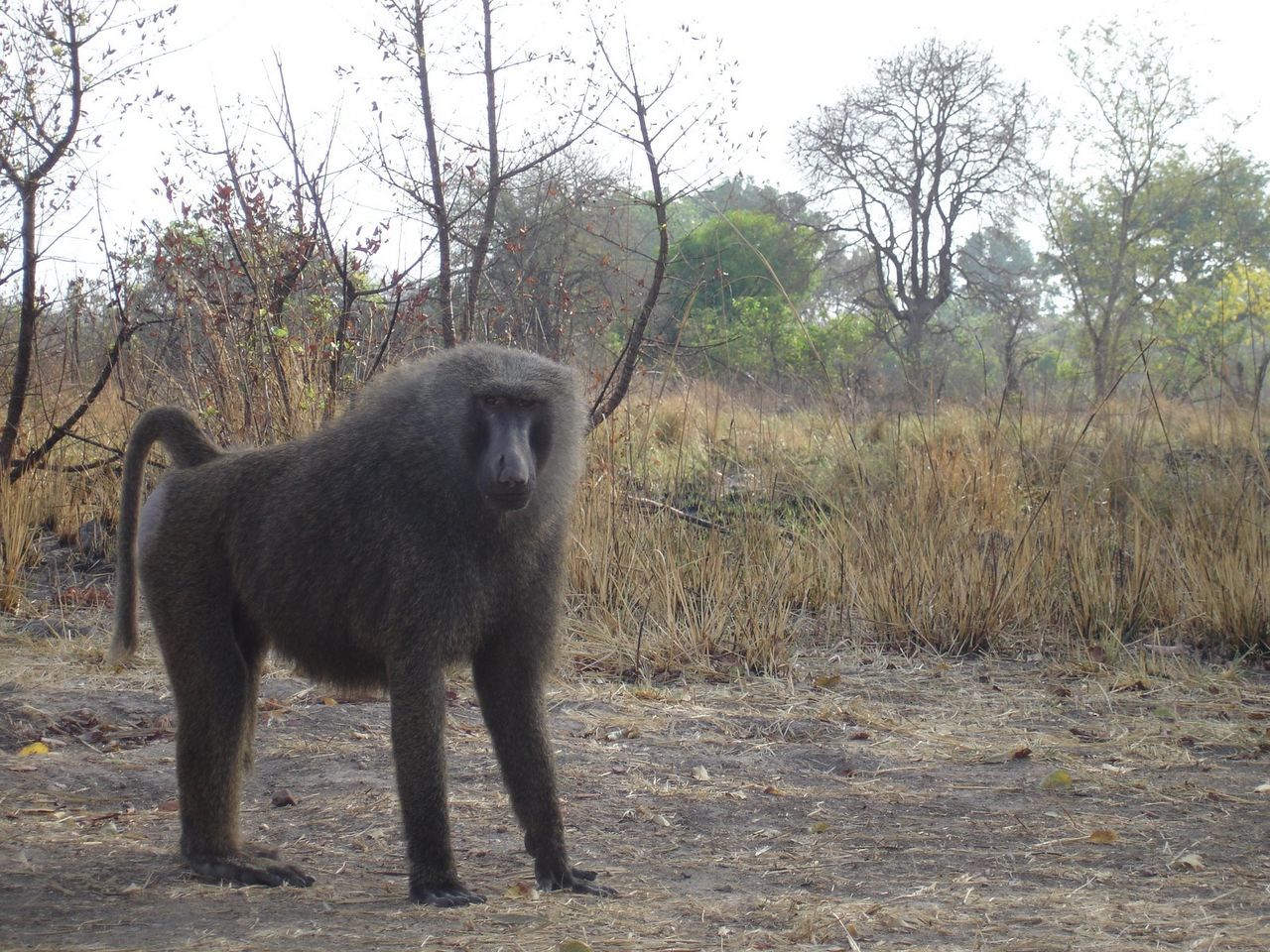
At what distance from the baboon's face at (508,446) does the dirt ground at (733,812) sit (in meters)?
0.87

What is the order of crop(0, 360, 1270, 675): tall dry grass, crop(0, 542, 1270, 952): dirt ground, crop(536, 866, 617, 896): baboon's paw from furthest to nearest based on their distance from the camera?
1. crop(0, 360, 1270, 675): tall dry grass
2. crop(536, 866, 617, 896): baboon's paw
3. crop(0, 542, 1270, 952): dirt ground

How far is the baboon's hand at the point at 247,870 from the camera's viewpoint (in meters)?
2.75

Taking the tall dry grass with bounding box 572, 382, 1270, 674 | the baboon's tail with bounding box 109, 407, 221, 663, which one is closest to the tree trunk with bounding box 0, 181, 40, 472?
the tall dry grass with bounding box 572, 382, 1270, 674

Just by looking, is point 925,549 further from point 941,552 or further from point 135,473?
point 135,473

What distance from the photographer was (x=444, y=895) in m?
2.57

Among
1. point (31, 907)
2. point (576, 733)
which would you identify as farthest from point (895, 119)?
point (31, 907)

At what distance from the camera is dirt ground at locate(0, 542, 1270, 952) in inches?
95.8

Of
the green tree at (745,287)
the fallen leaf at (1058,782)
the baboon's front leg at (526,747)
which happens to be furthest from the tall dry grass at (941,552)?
the baboon's front leg at (526,747)

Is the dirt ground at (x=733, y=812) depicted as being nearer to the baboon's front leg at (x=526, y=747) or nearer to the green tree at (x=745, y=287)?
the baboon's front leg at (x=526, y=747)

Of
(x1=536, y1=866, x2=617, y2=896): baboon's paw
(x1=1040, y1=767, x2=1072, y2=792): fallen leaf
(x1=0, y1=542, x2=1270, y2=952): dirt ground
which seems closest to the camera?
(x1=0, y1=542, x2=1270, y2=952): dirt ground

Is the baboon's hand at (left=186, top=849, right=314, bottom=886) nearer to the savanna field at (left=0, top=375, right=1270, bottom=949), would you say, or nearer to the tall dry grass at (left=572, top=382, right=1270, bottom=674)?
the savanna field at (left=0, top=375, right=1270, bottom=949)

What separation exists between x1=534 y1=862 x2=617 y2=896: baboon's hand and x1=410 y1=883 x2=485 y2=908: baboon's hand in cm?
20

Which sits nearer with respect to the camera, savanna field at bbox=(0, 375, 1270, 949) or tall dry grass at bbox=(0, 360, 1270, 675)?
savanna field at bbox=(0, 375, 1270, 949)

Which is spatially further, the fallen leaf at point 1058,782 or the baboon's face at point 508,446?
the fallen leaf at point 1058,782
